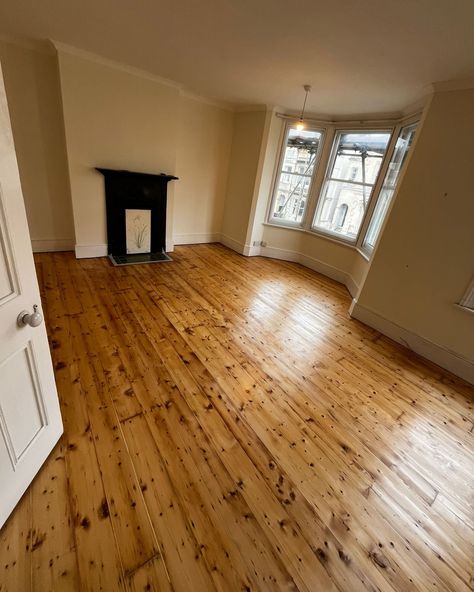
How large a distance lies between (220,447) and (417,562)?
42.1 inches

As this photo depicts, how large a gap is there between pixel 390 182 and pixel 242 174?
2452 mm

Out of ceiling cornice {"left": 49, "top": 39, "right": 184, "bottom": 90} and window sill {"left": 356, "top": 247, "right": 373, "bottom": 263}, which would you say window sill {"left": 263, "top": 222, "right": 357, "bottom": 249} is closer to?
window sill {"left": 356, "top": 247, "right": 373, "bottom": 263}

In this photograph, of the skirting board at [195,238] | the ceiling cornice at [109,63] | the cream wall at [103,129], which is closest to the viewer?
the ceiling cornice at [109,63]

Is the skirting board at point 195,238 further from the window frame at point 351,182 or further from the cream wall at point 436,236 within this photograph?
the cream wall at point 436,236

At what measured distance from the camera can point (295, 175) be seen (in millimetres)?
4805

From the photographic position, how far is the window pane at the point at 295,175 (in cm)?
459

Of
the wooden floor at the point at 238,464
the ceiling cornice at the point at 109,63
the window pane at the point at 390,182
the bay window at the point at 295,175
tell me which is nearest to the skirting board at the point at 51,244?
the wooden floor at the point at 238,464

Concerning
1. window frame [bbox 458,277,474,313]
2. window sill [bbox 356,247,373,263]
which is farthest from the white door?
window sill [bbox 356,247,373,263]

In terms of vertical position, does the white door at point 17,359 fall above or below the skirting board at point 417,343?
above

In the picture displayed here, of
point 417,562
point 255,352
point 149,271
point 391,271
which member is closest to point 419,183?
point 391,271

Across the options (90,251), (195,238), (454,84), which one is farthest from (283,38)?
(195,238)

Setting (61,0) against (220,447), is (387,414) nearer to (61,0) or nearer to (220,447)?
(220,447)

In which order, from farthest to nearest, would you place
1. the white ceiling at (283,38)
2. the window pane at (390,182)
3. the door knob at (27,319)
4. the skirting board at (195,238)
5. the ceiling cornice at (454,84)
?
1. the skirting board at (195,238)
2. the window pane at (390,182)
3. the ceiling cornice at (454,84)
4. the white ceiling at (283,38)
5. the door knob at (27,319)

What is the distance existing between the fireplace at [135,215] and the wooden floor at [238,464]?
1.47 m
